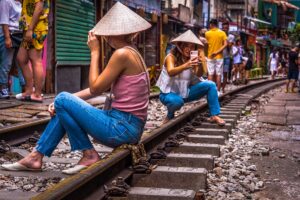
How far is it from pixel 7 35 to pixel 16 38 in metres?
0.66

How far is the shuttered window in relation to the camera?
1429 cm

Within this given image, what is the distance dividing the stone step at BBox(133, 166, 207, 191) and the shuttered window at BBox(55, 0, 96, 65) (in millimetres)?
9852

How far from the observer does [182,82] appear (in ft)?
26.0

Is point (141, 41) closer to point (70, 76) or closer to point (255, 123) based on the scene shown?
point (70, 76)

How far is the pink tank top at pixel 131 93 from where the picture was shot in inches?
177

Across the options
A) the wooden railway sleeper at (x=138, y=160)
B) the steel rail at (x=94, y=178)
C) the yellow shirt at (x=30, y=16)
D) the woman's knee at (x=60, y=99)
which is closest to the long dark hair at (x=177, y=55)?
the steel rail at (x=94, y=178)

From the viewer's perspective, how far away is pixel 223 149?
625 centimetres

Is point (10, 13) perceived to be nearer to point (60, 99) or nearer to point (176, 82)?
point (176, 82)

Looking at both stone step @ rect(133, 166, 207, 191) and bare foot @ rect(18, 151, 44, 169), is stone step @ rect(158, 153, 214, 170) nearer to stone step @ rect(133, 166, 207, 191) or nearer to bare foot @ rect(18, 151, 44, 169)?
stone step @ rect(133, 166, 207, 191)

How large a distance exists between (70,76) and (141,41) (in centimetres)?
753

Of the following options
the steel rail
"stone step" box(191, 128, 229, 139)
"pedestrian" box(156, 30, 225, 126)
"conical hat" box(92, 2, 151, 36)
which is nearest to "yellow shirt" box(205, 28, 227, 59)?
"pedestrian" box(156, 30, 225, 126)

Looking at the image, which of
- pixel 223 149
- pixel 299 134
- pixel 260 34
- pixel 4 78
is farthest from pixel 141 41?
pixel 260 34

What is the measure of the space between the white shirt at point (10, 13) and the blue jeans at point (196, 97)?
3.19 metres

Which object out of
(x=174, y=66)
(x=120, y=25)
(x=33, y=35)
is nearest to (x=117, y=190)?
(x=120, y=25)
